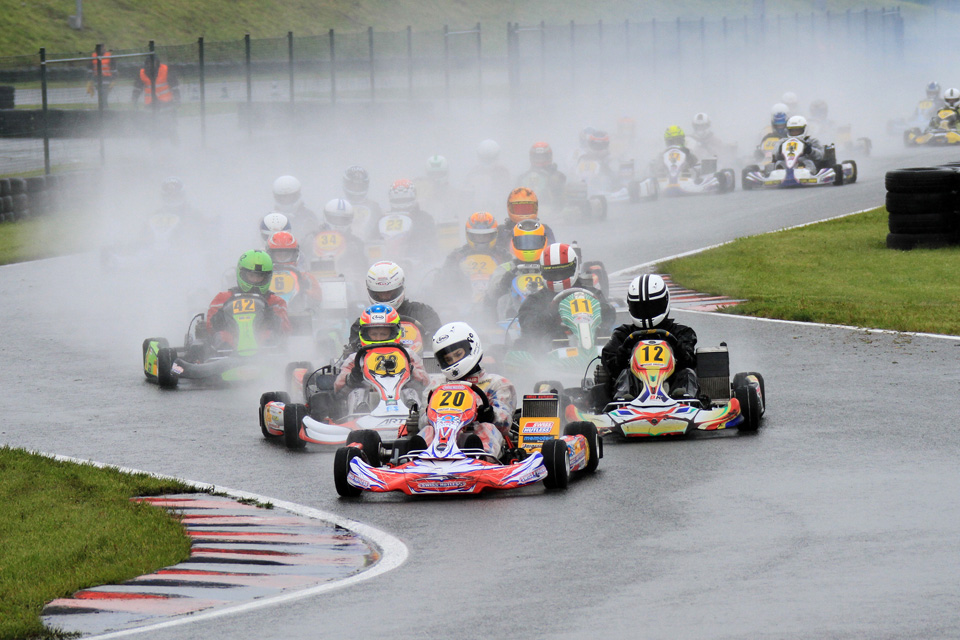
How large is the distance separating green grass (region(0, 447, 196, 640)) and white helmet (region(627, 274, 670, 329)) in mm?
3726

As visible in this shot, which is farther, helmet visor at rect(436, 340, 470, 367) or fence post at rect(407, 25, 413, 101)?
fence post at rect(407, 25, 413, 101)

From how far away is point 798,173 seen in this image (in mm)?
29469

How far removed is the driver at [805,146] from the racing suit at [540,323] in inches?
601

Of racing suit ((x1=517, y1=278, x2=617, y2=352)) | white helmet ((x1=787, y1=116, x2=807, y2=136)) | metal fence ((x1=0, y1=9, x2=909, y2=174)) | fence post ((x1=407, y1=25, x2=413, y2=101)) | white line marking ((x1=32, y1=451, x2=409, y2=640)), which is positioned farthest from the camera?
fence post ((x1=407, y1=25, x2=413, y2=101))

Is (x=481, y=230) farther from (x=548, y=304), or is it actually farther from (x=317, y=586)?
(x=317, y=586)

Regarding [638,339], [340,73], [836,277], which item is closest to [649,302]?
[638,339]

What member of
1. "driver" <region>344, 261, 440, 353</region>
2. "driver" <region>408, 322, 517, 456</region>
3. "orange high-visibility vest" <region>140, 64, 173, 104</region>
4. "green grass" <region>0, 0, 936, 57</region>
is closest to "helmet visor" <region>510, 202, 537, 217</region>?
"driver" <region>344, 261, 440, 353</region>

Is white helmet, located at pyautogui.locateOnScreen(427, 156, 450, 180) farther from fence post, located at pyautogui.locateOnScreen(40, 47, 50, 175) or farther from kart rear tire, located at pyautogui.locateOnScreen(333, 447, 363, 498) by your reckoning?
kart rear tire, located at pyautogui.locateOnScreen(333, 447, 363, 498)

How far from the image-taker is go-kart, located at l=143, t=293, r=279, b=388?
45.1 ft

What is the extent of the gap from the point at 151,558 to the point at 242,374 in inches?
245

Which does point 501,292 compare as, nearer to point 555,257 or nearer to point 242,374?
point 555,257

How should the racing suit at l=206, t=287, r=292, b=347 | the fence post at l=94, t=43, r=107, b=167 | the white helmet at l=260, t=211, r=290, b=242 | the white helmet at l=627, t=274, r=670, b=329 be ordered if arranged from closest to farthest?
the white helmet at l=627, t=274, r=670, b=329 < the racing suit at l=206, t=287, r=292, b=347 < the white helmet at l=260, t=211, r=290, b=242 < the fence post at l=94, t=43, r=107, b=167

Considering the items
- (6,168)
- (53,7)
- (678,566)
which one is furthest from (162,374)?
(53,7)

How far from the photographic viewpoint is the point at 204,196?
102ft
